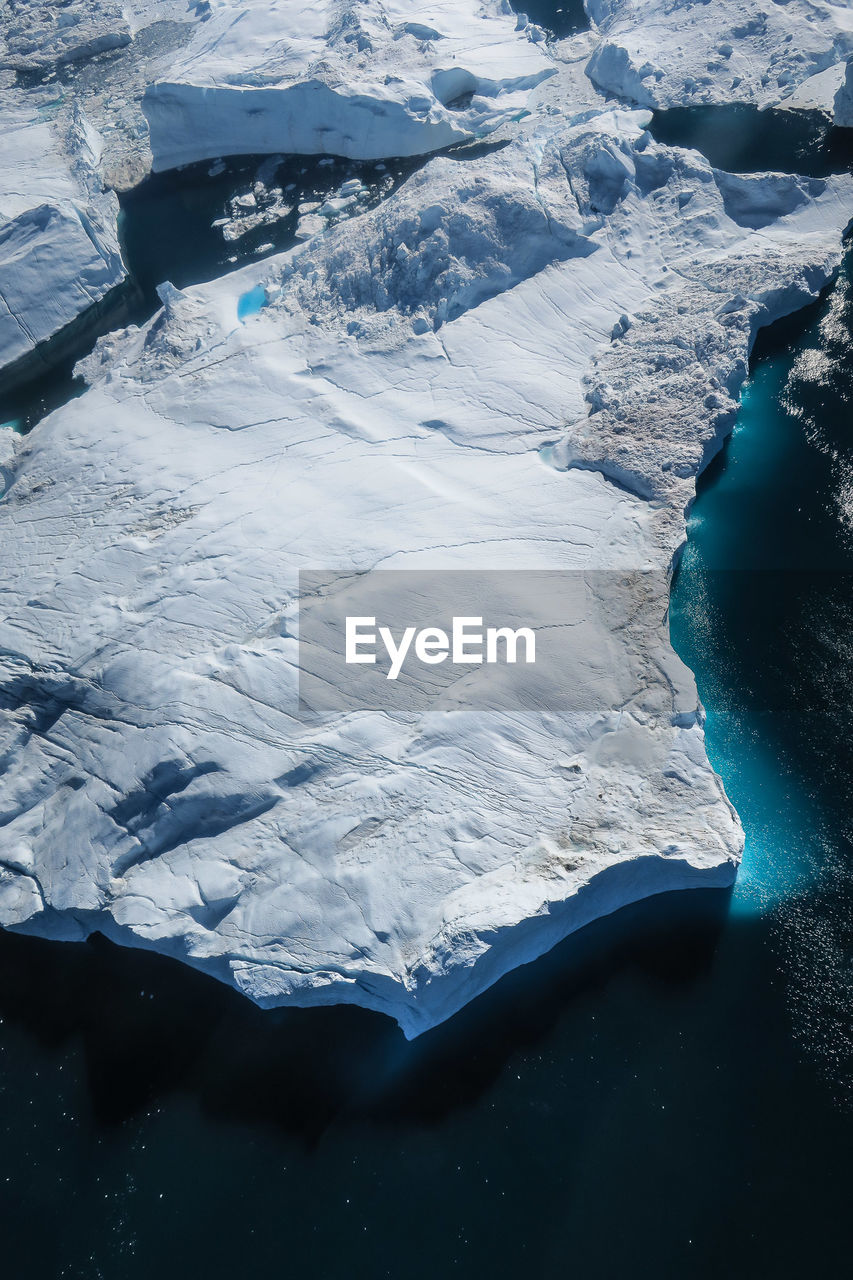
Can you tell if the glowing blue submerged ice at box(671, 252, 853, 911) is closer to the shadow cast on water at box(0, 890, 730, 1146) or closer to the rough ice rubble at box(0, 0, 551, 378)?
the shadow cast on water at box(0, 890, 730, 1146)

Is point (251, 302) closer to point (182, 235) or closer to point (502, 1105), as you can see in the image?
point (182, 235)

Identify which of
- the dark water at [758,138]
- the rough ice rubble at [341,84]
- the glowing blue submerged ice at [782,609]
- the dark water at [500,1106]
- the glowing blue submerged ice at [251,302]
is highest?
the rough ice rubble at [341,84]

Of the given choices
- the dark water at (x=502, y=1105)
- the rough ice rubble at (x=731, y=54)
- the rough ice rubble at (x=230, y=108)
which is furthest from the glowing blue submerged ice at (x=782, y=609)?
the rough ice rubble at (x=230, y=108)

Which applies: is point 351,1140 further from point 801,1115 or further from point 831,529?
point 831,529

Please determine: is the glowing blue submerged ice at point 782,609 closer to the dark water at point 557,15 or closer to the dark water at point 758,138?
the dark water at point 758,138

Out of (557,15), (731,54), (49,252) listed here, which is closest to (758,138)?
(731,54)

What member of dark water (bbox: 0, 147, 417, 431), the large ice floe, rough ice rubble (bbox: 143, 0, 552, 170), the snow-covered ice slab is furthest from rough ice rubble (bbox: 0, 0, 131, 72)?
the large ice floe
